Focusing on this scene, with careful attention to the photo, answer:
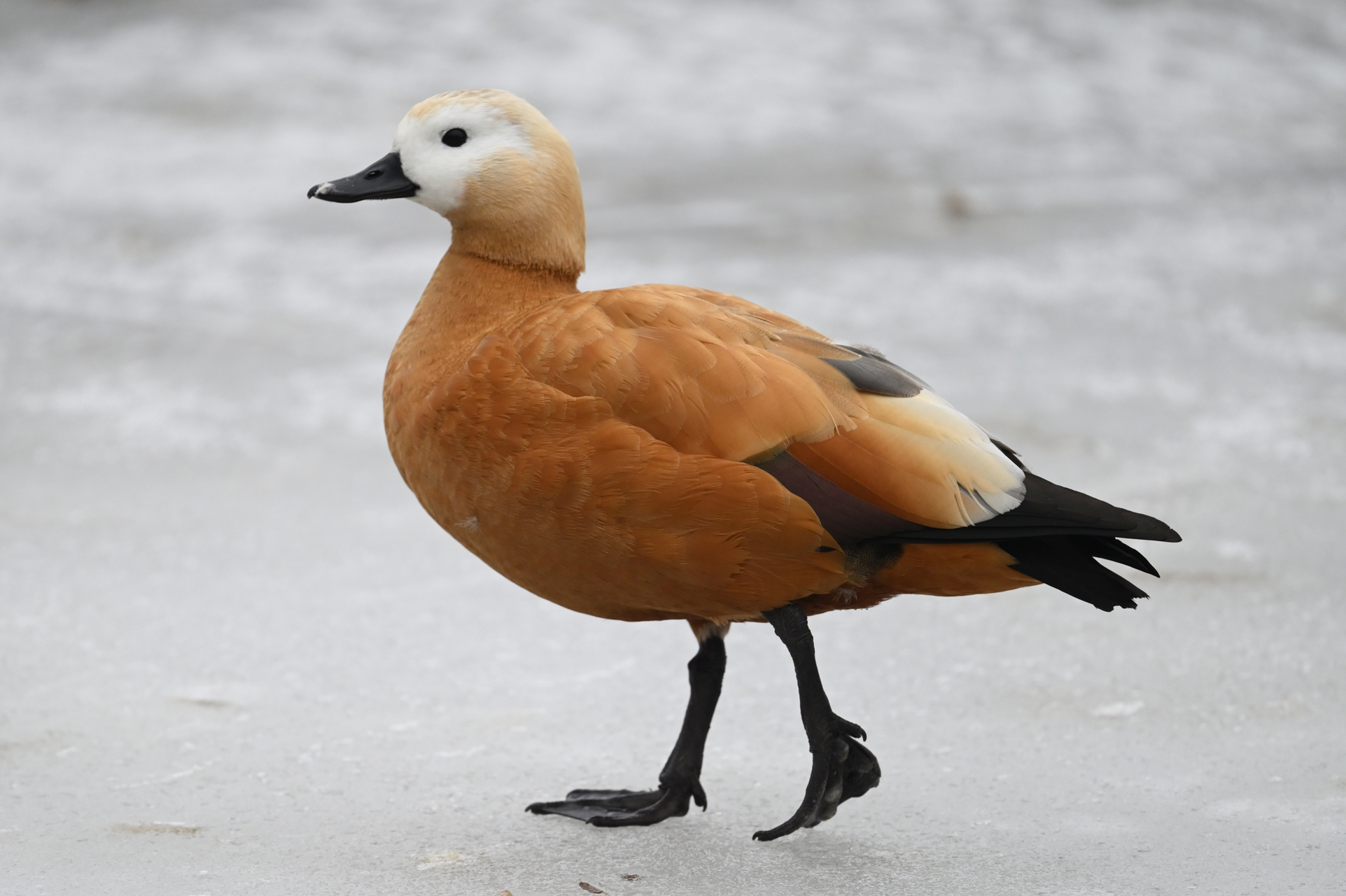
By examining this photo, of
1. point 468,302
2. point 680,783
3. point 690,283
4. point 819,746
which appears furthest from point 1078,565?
point 690,283

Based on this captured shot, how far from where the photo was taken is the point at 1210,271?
23.0ft

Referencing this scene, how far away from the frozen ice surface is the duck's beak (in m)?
1.19

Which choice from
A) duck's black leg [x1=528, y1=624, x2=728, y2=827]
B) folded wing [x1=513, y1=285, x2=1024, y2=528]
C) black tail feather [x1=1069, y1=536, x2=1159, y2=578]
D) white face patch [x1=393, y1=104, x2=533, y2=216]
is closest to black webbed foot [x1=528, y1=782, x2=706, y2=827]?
duck's black leg [x1=528, y1=624, x2=728, y2=827]

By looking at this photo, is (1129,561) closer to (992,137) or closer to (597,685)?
(597,685)

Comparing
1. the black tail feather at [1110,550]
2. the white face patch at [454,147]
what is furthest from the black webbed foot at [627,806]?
the white face patch at [454,147]

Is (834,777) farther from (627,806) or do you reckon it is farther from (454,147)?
(454,147)

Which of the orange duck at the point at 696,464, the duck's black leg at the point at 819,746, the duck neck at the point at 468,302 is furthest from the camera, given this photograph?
the duck neck at the point at 468,302

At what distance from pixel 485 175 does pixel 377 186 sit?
8.6 inches

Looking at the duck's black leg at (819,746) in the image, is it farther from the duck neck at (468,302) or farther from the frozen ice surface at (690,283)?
the duck neck at (468,302)

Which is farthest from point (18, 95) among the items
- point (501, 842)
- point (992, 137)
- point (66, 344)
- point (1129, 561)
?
point (1129, 561)

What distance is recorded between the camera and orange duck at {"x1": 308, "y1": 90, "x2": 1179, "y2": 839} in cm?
239

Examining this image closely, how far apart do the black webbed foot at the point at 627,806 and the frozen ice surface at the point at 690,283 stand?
0.09ft

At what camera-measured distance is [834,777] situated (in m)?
2.61

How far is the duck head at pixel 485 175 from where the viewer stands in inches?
107
